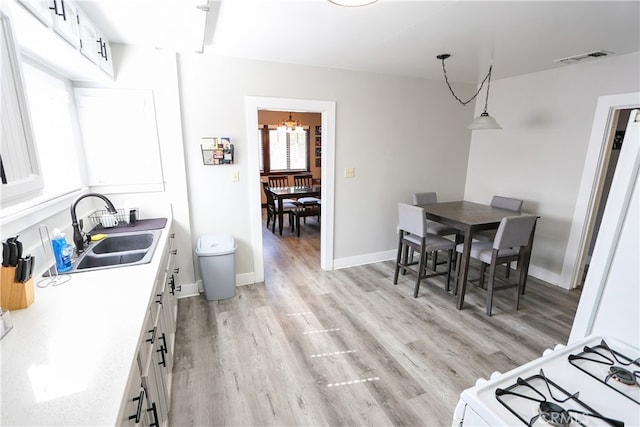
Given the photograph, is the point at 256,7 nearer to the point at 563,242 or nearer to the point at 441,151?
the point at 441,151

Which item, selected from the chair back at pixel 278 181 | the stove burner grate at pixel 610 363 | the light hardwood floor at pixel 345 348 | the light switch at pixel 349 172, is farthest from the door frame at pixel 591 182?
the chair back at pixel 278 181

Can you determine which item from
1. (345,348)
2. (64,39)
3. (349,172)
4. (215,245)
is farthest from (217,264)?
(64,39)

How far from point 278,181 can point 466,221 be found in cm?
473

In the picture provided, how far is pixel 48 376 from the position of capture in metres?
0.88

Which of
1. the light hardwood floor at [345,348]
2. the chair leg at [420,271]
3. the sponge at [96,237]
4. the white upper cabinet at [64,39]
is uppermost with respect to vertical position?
the white upper cabinet at [64,39]

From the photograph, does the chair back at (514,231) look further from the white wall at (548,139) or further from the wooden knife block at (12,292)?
the wooden knife block at (12,292)

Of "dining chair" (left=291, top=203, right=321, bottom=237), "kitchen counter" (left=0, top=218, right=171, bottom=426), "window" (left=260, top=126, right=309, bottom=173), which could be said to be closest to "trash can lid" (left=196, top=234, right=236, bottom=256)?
"kitchen counter" (left=0, top=218, right=171, bottom=426)

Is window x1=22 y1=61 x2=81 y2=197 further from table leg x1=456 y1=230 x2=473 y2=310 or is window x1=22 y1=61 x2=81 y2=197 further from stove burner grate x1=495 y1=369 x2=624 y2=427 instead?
table leg x1=456 y1=230 x2=473 y2=310

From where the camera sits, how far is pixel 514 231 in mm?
2646

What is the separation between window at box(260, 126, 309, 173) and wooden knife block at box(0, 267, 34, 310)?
5.91 m

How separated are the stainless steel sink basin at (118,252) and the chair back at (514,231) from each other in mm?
2748

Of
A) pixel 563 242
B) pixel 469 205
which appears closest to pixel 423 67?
pixel 469 205

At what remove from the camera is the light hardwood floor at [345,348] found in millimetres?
1776

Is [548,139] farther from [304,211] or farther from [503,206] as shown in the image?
[304,211]
